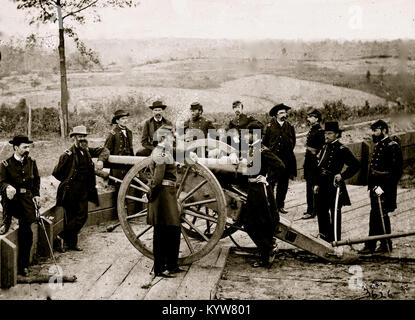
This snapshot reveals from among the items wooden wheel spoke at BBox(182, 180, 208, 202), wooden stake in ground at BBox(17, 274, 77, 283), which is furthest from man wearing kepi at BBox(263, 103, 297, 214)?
wooden stake in ground at BBox(17, 274, 77, 283)

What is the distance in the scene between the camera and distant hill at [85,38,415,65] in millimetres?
8469

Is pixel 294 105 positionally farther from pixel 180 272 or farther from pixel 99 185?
pixel 180 272

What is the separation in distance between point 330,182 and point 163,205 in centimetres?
202

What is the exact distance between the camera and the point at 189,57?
9461 mm

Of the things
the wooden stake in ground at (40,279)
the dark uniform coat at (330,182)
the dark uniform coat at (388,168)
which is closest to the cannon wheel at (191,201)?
the wooden stake in ground at (40,279)

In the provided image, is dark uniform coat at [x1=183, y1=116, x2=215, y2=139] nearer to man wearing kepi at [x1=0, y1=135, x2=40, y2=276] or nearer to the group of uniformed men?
→ the group of uniformed men

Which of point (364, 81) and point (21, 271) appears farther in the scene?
point (364, 81)

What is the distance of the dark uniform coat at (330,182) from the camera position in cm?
589

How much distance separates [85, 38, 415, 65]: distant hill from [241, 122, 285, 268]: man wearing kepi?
3.46 metres

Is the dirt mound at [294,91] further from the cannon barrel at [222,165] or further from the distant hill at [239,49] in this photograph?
the cannon barrel at [222,165]

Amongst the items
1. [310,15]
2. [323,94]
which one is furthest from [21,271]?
[323,94]

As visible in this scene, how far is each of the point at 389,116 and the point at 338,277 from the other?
20.0 feet

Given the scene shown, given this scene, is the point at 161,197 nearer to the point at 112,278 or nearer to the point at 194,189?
the point at 194,189
